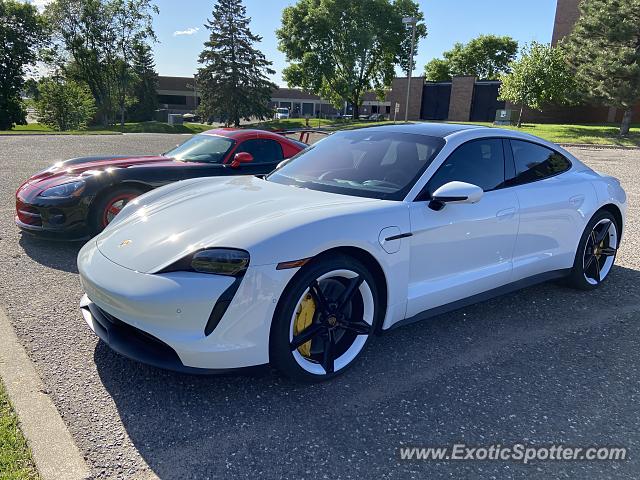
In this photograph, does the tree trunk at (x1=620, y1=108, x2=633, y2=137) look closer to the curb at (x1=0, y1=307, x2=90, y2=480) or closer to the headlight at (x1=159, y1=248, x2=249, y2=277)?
the headlight at (x1=159, y1=248, x2=249, y2=277)

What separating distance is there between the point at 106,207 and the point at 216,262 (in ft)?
11.0

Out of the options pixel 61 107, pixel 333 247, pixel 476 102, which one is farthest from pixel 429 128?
pixel 476 102

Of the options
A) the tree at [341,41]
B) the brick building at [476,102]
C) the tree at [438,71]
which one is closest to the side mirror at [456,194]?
the brick building at [476,102]

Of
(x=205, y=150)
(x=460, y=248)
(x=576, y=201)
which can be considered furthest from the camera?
(x=205, y=150)

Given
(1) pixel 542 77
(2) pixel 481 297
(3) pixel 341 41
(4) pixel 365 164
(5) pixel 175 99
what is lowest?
A: (2) pixel 481 297

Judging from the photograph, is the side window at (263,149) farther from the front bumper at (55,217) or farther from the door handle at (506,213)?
the door handle at (506,213)

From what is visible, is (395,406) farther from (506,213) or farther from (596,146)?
(596,146)

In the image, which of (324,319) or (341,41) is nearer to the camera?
(324,319)

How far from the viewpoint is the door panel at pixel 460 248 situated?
124 inches

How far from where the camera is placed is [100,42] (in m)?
48.7

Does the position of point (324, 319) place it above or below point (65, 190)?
below

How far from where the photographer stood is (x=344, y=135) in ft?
13.9

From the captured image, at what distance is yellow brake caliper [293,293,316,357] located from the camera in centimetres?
274

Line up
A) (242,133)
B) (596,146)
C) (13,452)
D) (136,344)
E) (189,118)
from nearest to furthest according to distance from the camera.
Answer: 1. (13,452)
2. (136,344)
3. (242,133)
4. (596,146)
5. (189,118)
